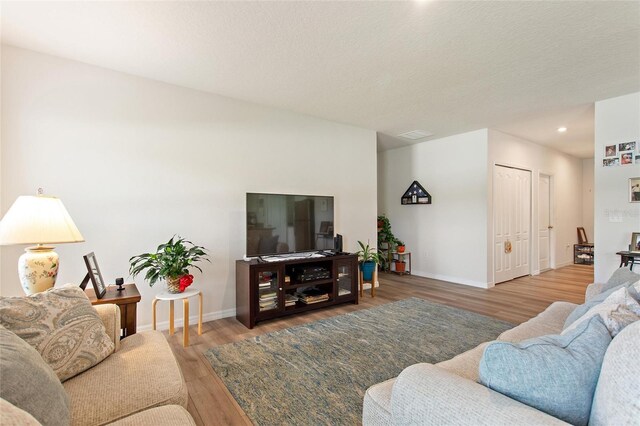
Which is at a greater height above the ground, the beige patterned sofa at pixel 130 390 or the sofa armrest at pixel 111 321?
the sofa armrest at pixel 111 321

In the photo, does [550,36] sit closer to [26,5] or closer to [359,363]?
[359,363]

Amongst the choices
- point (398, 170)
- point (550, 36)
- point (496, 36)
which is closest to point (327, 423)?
point (496, 36)

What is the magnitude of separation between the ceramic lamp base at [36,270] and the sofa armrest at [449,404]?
213 cm

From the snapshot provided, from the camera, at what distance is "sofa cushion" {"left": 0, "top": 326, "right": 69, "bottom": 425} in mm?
827

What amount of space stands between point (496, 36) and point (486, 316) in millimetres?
2781

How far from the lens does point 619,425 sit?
69 centimetres

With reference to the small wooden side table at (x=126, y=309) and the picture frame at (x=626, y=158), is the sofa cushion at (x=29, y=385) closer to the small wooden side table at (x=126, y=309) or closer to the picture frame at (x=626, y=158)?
the small wooden side table at (x=126, y=309)

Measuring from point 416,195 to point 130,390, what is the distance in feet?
17.3

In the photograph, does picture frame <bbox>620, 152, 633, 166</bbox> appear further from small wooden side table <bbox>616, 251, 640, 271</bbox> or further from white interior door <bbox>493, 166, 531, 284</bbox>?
white interior door <bbox>493, 166, 531, 284</bbox>

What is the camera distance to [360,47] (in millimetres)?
2424

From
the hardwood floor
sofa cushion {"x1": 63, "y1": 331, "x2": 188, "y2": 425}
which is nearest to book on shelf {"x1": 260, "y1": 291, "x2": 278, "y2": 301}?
the hardwood floor

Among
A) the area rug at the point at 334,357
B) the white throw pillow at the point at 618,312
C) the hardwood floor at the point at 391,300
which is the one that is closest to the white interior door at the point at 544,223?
the hardwood floor at the point at 391,300

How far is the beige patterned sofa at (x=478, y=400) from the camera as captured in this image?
72cm

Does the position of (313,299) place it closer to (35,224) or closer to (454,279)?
(35,224)
